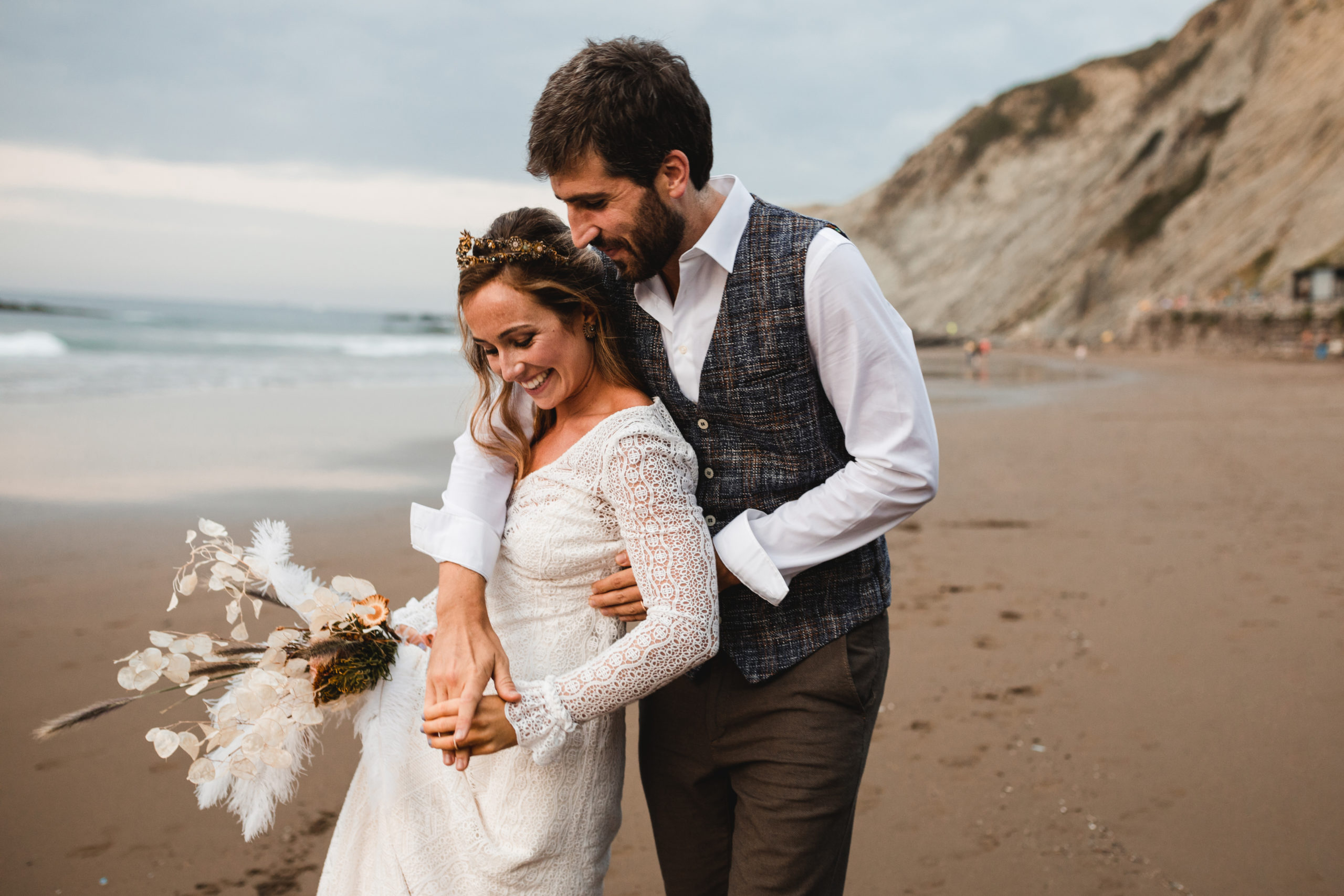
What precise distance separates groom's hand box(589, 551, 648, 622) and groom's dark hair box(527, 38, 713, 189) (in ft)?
2.48

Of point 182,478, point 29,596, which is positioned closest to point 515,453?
point 29,596

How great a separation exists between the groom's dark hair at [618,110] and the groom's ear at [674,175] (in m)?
0.01

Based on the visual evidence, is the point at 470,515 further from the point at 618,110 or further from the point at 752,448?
the point at 618,110

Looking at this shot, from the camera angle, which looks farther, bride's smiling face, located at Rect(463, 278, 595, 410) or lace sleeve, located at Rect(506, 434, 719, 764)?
bride's smiling face, located at Rect(463, 278, 595, 410)

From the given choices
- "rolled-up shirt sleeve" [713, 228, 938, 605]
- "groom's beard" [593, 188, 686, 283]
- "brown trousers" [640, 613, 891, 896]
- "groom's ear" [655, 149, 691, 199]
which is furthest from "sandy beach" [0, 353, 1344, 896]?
"groom's ear" [655, 149, 691, 199]

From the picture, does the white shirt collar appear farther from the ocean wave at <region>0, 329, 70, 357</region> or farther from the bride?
the ocean wave at <region>0, 329, 70, 357</region>

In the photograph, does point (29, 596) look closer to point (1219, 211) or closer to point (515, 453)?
point (515, 453)

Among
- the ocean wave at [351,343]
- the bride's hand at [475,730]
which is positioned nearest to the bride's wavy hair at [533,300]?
the bride's hand at [475,730]

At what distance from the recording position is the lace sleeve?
5.82 ft

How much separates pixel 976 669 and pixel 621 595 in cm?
380

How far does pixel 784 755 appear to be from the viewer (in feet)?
6.49

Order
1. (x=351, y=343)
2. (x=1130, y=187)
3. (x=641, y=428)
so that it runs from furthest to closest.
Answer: (x=1130, y=187) → (x=351, y=343) → (x=641, y=428)

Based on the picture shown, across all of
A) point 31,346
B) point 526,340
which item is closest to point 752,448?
point 526,340

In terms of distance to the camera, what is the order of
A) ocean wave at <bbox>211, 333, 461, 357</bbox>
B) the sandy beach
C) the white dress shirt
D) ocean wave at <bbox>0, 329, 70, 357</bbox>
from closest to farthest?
the white dress shirt
the sandy beach
ocean wave at <bbox>0, 329, 70, 357</bbox>
ocean wave at <bbox>211, 333, 461, 357</bbox>
